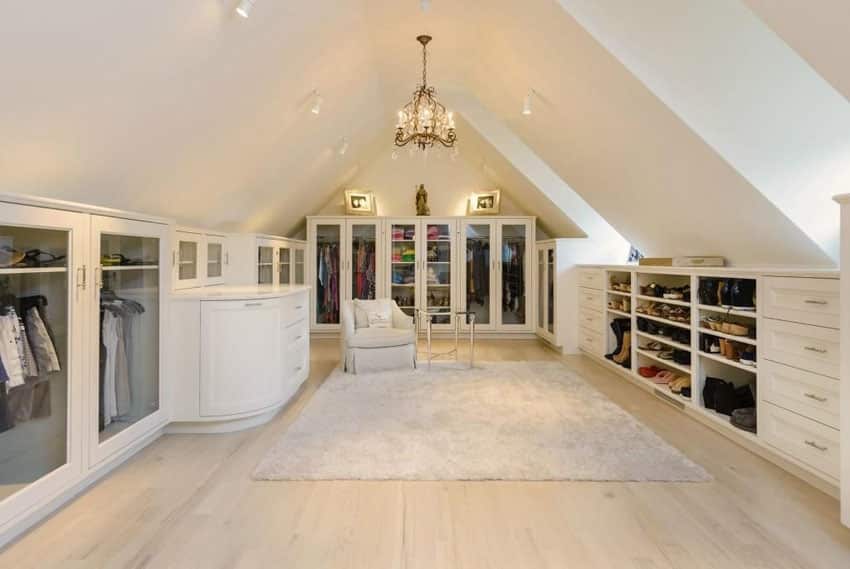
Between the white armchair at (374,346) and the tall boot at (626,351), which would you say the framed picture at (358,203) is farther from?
the tall boot at (626,351)

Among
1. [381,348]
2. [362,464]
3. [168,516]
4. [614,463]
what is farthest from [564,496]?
[381,348]

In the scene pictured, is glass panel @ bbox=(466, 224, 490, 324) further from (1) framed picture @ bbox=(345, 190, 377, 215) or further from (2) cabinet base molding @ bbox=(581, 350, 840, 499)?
(2) cabinet base molding @ bbox=(581, 350, 840, 499)

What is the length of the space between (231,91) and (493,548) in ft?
8.82

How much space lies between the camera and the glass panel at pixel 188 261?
3.62 meters

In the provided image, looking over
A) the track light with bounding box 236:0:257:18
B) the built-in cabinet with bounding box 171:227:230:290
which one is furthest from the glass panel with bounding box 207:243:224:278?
the track light with bounding box 236:0:257:18

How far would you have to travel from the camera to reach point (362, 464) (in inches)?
95.3

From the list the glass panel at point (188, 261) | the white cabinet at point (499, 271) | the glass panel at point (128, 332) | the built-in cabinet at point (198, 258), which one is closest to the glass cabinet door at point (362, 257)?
the white cabinet at point (499, 271)

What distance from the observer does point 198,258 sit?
12.8ft

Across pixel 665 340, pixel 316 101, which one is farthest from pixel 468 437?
pixel 316 101

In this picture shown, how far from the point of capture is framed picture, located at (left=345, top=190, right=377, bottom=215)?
6.43 metres

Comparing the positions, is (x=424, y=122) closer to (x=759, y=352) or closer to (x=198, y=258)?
(x=198, y=258)

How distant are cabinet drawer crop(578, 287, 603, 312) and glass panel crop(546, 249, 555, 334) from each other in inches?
14.2

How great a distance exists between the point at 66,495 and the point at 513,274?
5320mm

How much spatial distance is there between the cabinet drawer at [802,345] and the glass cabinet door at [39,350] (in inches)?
137
